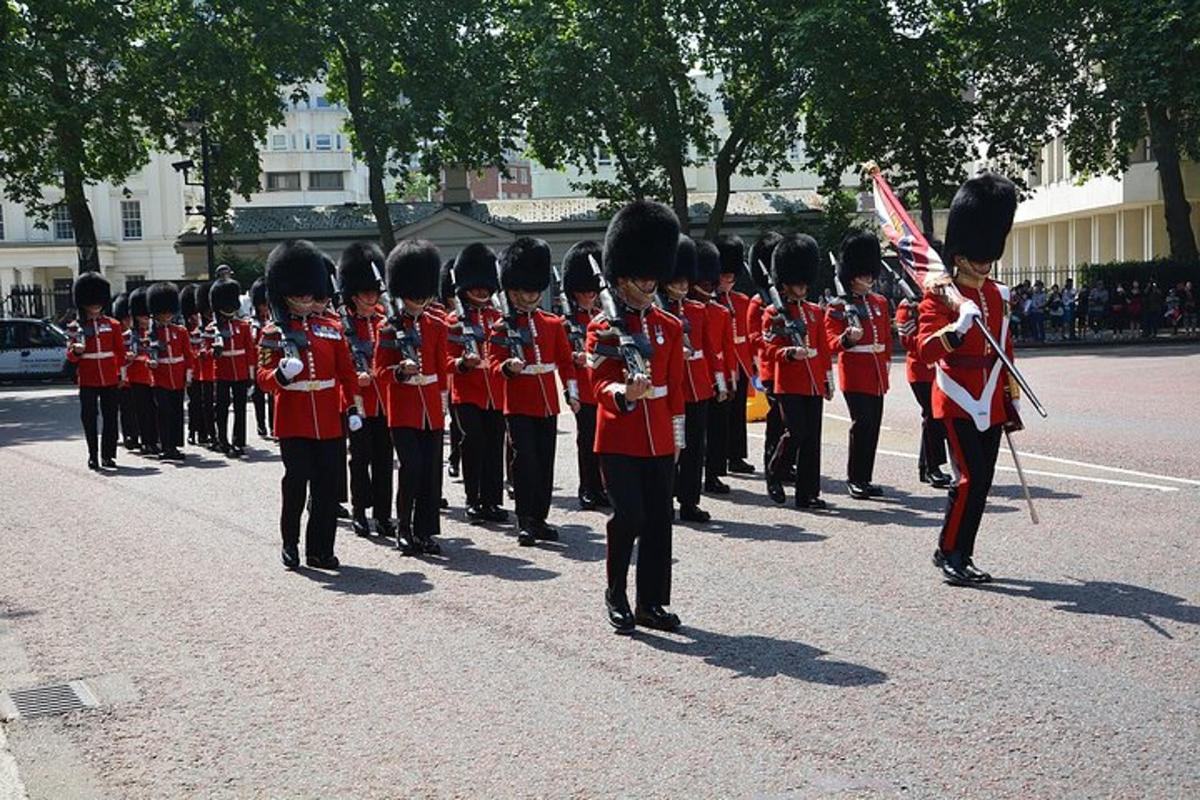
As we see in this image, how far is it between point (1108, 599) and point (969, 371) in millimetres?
1369

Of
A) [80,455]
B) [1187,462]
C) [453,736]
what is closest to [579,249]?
[1187,462]

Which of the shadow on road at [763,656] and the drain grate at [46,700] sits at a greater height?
the shadow on road at [763,656]

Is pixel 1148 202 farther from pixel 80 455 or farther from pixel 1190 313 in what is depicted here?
pixel 80 455

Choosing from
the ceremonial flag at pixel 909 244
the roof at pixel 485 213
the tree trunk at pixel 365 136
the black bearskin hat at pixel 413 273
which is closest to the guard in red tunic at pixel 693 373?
the black bearskin hat at pixel 413 273

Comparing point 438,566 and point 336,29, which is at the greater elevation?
point 336,29

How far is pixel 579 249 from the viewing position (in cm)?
1182

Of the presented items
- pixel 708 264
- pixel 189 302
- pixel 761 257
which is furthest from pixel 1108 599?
pixel 189 302

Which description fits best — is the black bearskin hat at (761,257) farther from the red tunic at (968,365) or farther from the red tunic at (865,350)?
the red tunic at (968,365)

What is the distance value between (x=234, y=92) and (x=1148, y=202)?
26.9m

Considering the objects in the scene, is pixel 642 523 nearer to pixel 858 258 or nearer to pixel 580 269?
pixel 580 269

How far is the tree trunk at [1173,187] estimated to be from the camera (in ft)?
121

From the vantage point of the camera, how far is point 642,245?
7645 mm

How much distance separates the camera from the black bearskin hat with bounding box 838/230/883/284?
12.1m

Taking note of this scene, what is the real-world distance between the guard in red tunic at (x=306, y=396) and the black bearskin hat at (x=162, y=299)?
327 inches
